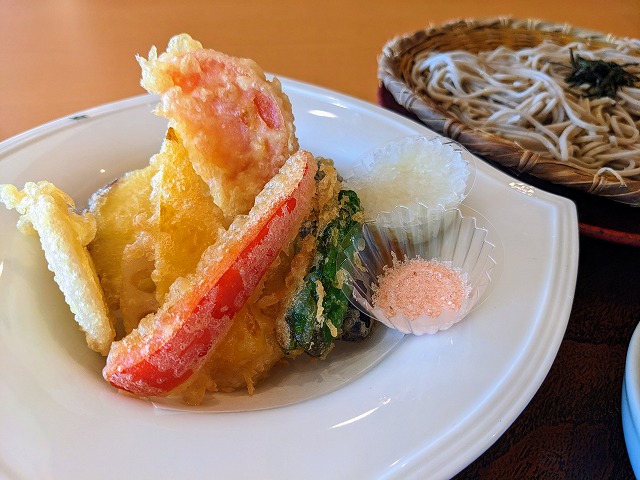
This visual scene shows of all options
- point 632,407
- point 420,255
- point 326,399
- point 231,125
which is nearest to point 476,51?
point 420,255

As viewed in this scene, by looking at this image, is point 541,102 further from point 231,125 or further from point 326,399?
point 326,399

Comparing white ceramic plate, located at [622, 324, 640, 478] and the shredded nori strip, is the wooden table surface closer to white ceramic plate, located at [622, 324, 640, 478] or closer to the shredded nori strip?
white ceramic plate, located at [622, 324, 640, 478]

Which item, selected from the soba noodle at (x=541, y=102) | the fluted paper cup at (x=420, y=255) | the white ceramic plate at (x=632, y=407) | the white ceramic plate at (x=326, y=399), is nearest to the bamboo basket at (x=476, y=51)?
the soba noodle at (x=541, y=102)

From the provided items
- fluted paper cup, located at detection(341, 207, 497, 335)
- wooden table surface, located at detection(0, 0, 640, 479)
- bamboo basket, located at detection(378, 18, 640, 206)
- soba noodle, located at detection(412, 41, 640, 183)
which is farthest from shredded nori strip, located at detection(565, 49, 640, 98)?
fluted paper cup, located at detection(341, 207, 497, 335)

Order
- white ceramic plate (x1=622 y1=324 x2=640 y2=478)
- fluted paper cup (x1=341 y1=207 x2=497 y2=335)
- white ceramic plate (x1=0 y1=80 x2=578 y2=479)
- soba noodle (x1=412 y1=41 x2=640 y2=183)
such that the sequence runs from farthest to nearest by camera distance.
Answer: soba noodle (x1=412 y1=41 x2=640 y2=183) → fluted paper cup (x1=341 y1=207 x2=497 y2=335) → white ceramic plate (x1=622 y1=324 x2=640 y2=478) → white ceramic plate (x1=0 y1=80 x2=578 y2=479)

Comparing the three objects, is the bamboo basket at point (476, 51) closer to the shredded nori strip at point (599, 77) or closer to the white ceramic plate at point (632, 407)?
the shredded nori strip at point (599, 77)

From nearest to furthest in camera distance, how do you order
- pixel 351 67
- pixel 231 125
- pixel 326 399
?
pixel 326 399 < pixel 231 125 < pixel 351 67

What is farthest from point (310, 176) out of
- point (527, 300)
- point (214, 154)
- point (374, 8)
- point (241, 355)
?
point (374, 8)
